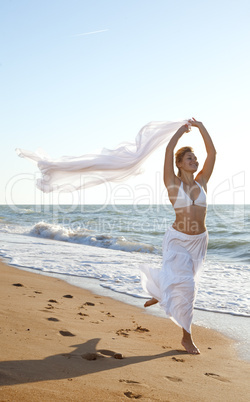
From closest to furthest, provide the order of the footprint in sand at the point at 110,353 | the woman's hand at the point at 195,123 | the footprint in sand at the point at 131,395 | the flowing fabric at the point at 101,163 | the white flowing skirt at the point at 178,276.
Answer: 1. the footprint in sand at the point at 131,395
2. the footprint in sand at the point at 110,353
3. the white flowing skirt at the point at 178,276
4. the woman's hand at the point at 195,123
5. the flowing fabric at the point at 101,163

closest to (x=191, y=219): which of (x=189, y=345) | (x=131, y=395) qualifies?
(x=189, y=345)

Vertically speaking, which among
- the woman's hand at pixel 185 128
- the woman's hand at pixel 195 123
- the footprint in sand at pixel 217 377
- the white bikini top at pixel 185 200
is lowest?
the footprint in sand at pixel 217 377

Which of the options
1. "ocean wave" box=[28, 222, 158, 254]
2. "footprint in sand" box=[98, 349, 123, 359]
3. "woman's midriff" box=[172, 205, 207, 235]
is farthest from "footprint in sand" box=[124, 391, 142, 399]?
"ocean wave" box=[28, 222, 158, 254]

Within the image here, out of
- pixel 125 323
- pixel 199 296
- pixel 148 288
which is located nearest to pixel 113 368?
pixel 148 288

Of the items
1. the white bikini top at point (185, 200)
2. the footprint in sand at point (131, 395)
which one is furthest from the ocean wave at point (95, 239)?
the footprint in sand at point (131, 395)

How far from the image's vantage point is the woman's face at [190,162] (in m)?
4.92

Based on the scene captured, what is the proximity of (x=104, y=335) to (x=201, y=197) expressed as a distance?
1865 mm

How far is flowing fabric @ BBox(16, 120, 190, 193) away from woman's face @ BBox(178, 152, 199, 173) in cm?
170

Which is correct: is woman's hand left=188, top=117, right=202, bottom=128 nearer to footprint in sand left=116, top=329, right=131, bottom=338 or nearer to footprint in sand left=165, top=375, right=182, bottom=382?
footprint in sand left=116, top=329, right=131, bottom=338

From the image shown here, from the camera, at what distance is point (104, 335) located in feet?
15.4

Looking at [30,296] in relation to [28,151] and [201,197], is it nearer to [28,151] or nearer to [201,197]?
[28,151]

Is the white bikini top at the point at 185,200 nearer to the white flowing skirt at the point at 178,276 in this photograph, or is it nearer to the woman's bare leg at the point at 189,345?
the white flowing skirt at the point at 178,276

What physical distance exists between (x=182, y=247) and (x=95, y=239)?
14.5 meters

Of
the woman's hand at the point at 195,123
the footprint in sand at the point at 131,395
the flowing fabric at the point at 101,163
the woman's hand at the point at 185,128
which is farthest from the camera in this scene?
the flowing fabric at the point at 101,163
